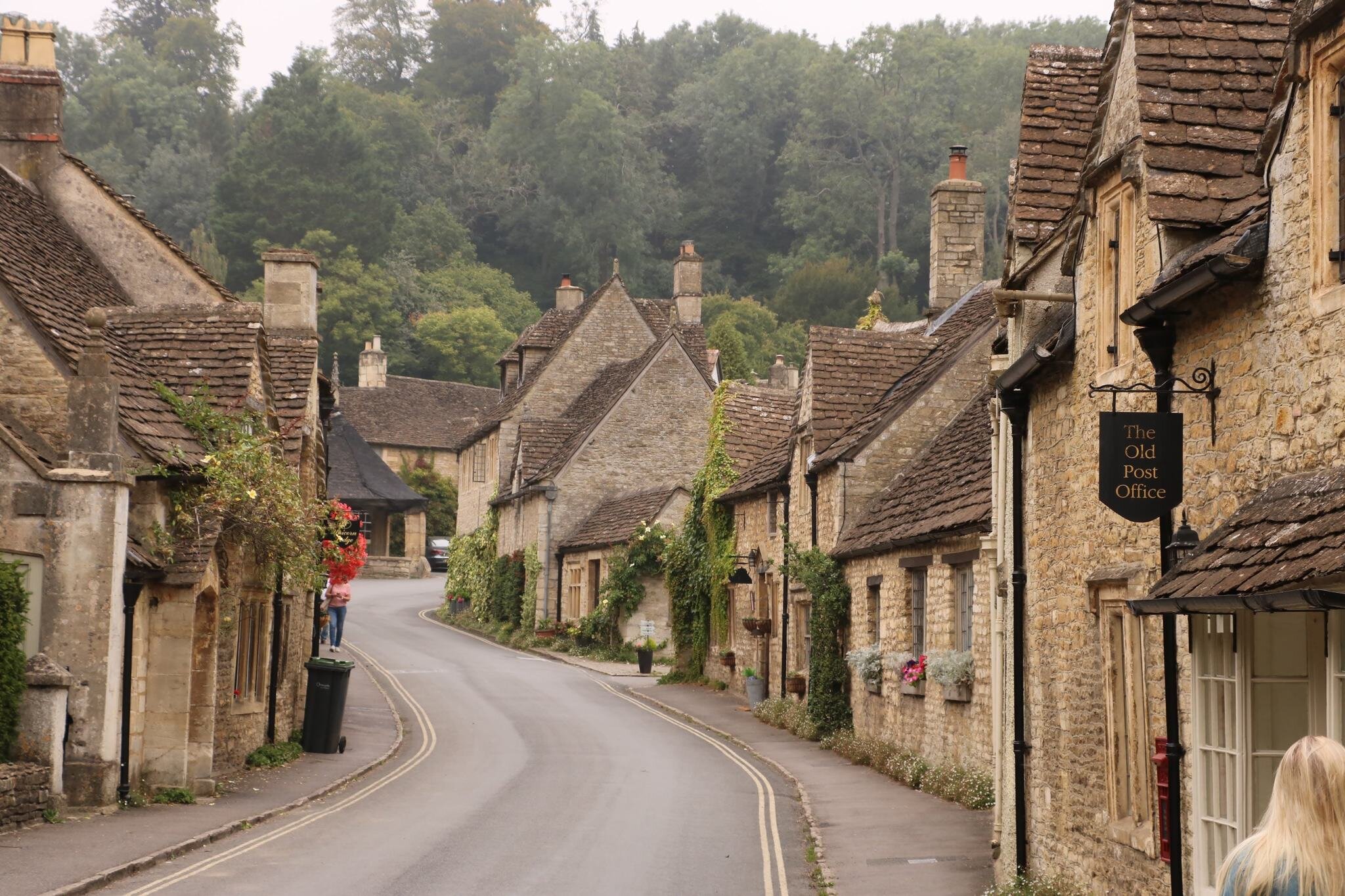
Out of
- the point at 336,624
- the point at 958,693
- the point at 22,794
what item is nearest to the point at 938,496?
the point at 958,693

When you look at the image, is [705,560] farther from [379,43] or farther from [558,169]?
[379,43]

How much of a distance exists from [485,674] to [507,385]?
26.1 m

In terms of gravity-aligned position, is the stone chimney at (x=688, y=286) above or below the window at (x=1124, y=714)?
above

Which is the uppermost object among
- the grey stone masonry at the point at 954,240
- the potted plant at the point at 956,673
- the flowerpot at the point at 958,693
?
the grey stone masonry at the point at 954,240

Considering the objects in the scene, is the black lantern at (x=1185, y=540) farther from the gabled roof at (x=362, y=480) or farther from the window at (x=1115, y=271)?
the gabled roof at (x=362, y=480)

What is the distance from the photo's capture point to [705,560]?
36.9m

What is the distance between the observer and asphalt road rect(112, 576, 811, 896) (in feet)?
44.2

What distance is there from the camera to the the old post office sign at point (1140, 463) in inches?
382

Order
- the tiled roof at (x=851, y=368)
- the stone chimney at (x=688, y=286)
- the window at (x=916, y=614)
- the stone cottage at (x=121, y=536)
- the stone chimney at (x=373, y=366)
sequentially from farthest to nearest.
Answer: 1. the stone chimney at (x=373, y=366)
2. the stone chimney at (x=688, y=286)
3. the tiled roof at (x=851, y=368)
4. the window at (x=916, y=614)
5. the stone cottage at (x=121, y=536)

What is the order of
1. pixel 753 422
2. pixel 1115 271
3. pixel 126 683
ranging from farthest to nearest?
1. pixel 753 422
2. pixel 126 683
3. pixel 1115 271

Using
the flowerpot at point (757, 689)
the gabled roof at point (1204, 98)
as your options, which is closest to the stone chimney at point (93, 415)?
the gabled roof at point (1204, 98)

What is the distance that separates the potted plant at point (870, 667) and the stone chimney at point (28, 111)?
15.1 m

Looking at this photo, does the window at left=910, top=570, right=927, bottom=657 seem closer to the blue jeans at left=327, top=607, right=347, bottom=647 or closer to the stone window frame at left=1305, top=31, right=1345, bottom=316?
the stone window frame at left=1305, top=31, right=1345, bottom=316

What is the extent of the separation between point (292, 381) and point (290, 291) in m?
3.99
